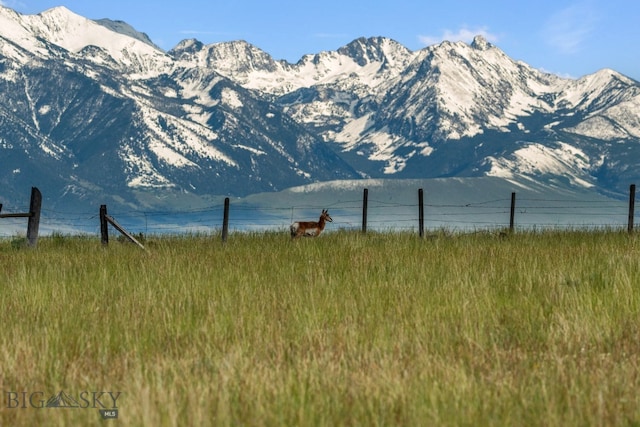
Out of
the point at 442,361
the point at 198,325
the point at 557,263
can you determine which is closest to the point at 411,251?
the point at 557,263

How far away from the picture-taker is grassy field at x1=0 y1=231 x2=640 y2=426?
659 centimetres

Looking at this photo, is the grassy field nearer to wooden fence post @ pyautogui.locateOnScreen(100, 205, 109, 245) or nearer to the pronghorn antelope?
wooden fence post @ pyautogui.locateOnScreen(100, 205, 109, 245)

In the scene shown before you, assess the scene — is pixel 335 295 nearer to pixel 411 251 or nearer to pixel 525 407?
pixel 525 407

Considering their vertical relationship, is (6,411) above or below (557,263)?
below

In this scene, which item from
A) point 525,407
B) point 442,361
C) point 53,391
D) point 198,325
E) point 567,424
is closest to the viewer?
point 567,424

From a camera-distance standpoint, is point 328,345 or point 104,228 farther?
point 104,228

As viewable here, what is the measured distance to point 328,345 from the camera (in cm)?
880

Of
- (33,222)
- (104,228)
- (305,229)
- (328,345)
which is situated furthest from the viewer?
(305,229)

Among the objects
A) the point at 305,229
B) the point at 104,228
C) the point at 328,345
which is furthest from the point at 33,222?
the point at 328,345

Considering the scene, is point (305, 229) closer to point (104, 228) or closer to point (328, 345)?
point (104, 228)

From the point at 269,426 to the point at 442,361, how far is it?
6.90ft

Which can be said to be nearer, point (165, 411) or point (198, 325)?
point (165, 411)

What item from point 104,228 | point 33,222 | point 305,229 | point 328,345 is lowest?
point 328,345

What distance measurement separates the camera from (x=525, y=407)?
659 centimetres
